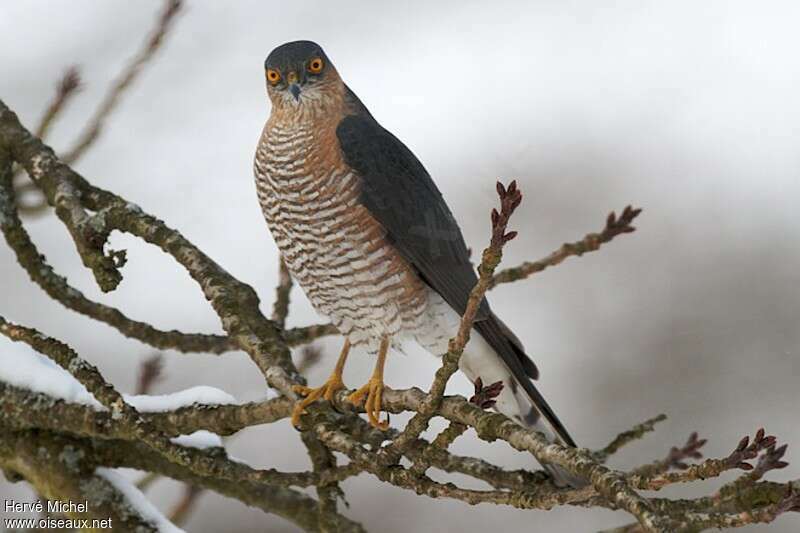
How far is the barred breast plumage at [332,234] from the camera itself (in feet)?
15.8

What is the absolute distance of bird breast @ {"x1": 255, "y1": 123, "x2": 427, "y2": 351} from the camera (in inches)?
190

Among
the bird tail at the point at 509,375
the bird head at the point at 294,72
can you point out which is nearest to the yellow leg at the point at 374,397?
the bird tail at the point at 509,375

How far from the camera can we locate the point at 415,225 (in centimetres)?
495

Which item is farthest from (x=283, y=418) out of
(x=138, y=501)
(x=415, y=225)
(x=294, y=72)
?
(x=294, y=72)

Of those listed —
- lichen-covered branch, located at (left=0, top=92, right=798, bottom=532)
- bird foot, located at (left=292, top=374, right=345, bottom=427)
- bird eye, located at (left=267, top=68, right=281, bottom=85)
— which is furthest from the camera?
bird eye, located at (left=267, top=68, right=281, bottom=85)

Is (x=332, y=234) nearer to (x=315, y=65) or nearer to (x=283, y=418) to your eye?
(x=315, y=65)

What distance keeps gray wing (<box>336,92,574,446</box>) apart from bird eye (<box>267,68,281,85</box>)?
1.08ft

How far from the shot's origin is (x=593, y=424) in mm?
9406

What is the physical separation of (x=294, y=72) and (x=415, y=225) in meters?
0.83

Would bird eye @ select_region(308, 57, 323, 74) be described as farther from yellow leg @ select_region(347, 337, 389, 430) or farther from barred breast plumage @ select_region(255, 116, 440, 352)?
yellow leg @ select_region(347, 337, 389, 430)

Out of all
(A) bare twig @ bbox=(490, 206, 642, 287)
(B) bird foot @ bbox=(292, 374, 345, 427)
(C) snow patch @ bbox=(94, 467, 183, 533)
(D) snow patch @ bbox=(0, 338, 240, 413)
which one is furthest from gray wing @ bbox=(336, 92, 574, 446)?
(C) snow patch @ bbox=(94, 467, 183, 533)

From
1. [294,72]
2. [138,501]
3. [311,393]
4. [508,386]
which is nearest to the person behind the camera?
[311,393]

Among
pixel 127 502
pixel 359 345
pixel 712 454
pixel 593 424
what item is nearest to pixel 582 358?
pixel 593 424

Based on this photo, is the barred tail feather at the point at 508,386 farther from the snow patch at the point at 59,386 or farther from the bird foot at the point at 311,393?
the snow patch at the point at 59,386
